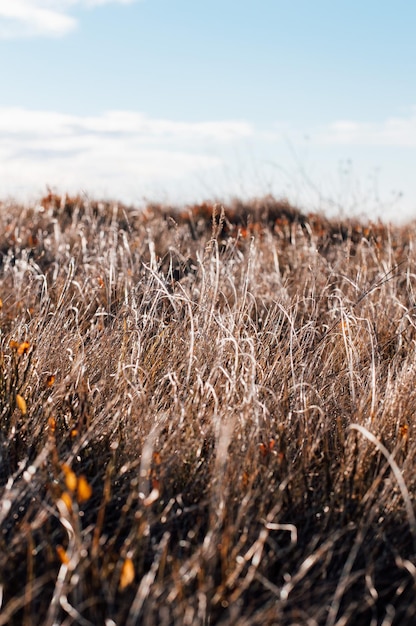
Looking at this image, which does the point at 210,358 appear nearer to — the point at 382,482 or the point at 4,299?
the point at 382,482

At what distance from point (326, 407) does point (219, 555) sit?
0.94 metres

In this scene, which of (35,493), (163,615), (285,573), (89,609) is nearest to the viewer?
(163,615)

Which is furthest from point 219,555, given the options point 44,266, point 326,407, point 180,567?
point 44,266

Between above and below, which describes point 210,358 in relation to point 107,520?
above

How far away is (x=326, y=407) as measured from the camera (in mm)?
2699

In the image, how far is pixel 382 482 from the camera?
7.74 ft

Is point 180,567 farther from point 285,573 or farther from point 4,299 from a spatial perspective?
point 4,299

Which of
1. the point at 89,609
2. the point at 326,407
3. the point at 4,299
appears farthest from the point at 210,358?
the point at 4,299

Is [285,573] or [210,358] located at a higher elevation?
[210,358]

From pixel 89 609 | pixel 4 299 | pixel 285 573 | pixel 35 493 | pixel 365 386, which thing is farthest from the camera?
pixel 4 299

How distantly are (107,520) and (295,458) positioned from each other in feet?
2.27

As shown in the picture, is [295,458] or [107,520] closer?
[107,520]

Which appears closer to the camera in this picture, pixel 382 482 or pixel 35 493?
pixel 35 493

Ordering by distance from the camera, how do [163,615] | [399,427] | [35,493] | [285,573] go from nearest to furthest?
1. [163,615]
2. [285,573]
3. [35,493]
4. [399,427]
